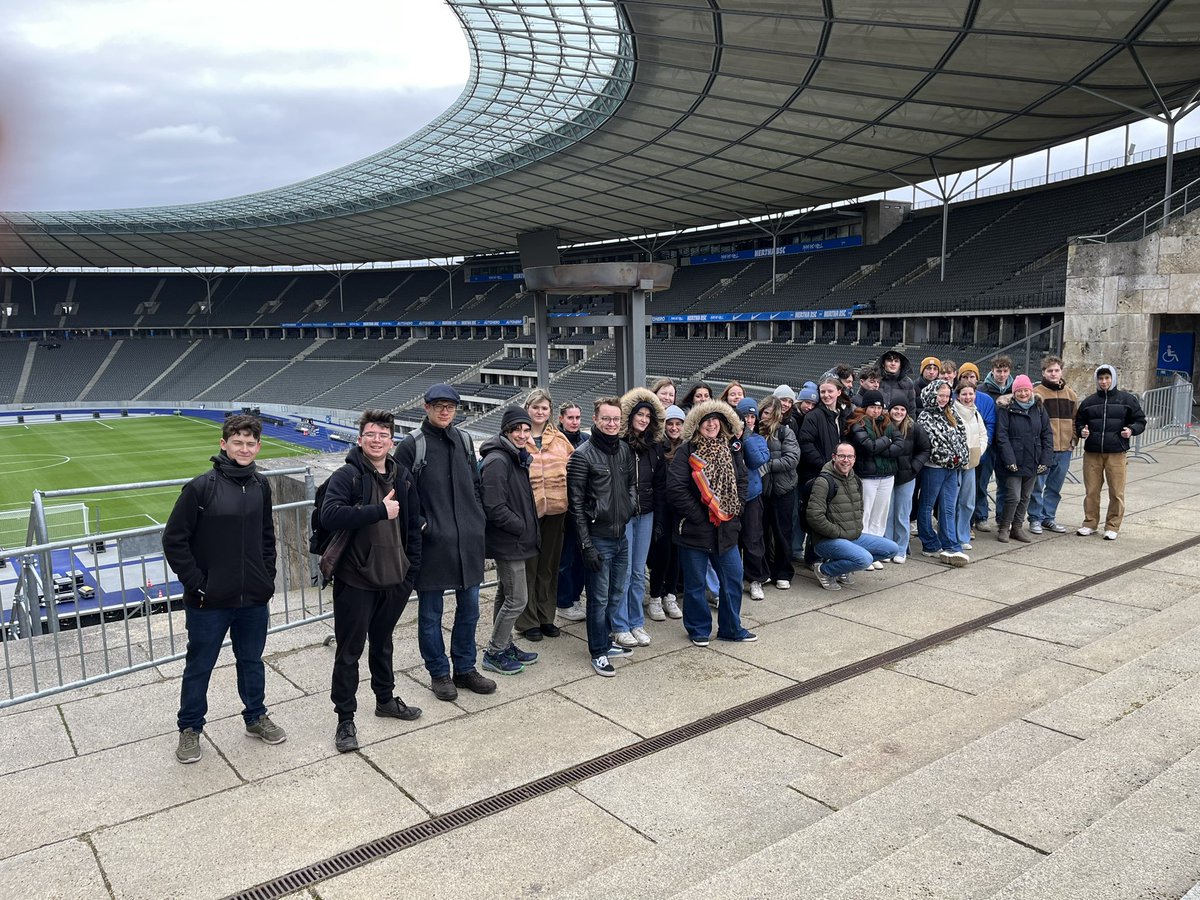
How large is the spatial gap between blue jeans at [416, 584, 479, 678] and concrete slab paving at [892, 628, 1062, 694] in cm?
280

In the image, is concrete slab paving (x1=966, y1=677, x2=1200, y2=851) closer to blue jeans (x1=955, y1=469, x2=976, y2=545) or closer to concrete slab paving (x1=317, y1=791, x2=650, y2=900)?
concrete slab paving (x1=317, y1=791, x2=650, y2=900)

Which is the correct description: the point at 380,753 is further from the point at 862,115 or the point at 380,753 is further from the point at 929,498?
the point at 862,115

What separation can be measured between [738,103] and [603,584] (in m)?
22.3

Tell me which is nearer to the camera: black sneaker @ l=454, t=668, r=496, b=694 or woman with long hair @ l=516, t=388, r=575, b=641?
black sneaker @ l=454, t=668, r=496, b=694

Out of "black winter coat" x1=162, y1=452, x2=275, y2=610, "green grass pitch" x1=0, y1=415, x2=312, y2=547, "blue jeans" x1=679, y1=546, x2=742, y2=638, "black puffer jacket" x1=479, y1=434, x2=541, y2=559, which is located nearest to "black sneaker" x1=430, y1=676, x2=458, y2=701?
"black puffer jacket" x1=479, y1=434, x2=541, y2=559

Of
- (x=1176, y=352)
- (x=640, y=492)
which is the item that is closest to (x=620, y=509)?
(x=640, y=492)

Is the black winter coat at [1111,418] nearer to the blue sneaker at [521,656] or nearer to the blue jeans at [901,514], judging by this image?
the blue jeans at [901,514]

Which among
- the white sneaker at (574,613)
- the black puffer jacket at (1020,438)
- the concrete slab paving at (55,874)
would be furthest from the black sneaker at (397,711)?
the black puffer jacket at (1020,438)

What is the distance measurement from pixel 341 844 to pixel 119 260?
7372cm

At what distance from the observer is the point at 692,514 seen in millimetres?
5980

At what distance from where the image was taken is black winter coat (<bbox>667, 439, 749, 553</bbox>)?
5953 millimetres

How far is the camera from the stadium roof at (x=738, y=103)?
1834 cm

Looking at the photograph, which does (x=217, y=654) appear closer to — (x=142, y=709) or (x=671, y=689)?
(x=142, y=709)

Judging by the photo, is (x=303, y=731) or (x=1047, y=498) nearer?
(x=303, y=731)
